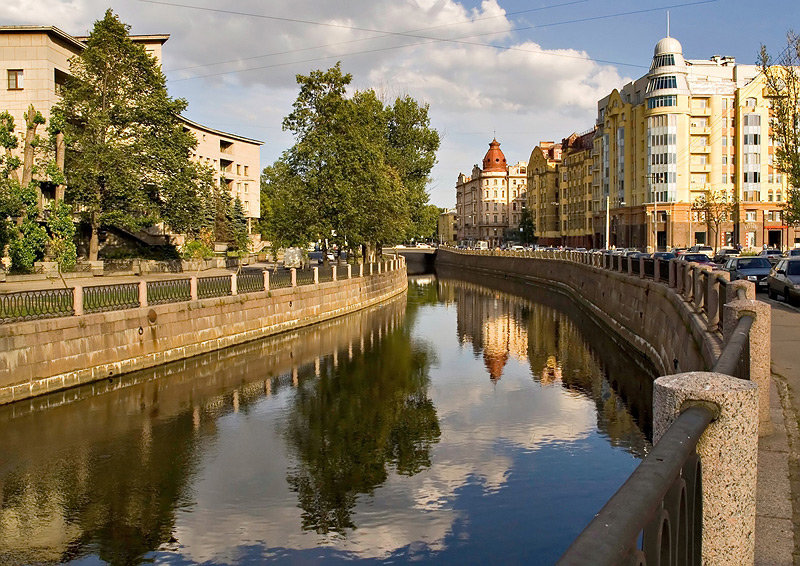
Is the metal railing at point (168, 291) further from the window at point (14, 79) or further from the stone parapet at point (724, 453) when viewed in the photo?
the window at point (14, 79)

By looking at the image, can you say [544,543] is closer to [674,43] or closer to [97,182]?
[97,182]

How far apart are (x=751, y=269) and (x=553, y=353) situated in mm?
13457

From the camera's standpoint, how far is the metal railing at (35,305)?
18.9m

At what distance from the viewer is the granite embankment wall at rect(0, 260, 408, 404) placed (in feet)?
61.0

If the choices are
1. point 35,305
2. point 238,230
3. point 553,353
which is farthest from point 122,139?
point 553,353

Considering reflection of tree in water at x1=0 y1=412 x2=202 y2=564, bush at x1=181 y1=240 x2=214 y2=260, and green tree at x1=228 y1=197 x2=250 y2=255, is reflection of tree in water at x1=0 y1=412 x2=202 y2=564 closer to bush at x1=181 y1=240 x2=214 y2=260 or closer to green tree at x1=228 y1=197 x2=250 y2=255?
bush at x1=181 y1=240 x2=214 y2=260

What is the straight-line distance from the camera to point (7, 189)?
3462 cm

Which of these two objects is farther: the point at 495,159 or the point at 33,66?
the point at 495,159

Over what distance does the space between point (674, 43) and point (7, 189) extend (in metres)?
78.3

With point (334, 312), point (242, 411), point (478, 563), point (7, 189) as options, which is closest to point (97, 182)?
point (7, 189)

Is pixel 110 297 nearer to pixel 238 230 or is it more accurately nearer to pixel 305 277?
pixel 305 277

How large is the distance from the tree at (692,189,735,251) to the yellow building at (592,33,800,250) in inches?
21.7

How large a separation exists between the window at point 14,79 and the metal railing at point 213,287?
28.1 metres

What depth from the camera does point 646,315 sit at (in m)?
27.5
